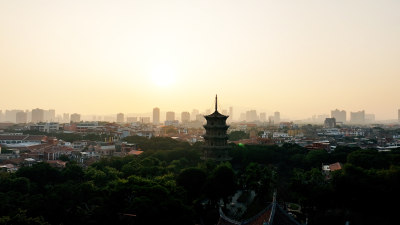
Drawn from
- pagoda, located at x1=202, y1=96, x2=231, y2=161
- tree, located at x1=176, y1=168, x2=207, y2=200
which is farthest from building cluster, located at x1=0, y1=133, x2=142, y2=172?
tree, located at x1=176, y1=168, x2=207, y2=200

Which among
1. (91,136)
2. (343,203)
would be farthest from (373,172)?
(91,136)

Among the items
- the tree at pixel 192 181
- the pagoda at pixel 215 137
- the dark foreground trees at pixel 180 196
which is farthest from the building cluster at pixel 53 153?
the tree at pixel 192 181

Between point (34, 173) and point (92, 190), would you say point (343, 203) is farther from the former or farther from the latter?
point (34, 173)

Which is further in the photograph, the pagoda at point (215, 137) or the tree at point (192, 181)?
the pagoda at point (215, 137)

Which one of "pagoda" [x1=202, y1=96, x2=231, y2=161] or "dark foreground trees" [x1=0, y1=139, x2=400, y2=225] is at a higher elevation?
"pagoda" [x1=202, y1=96, x2=231, y2=161]

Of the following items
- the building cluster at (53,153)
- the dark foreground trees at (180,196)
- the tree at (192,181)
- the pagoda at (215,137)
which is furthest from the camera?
the building cluster at (53,153)

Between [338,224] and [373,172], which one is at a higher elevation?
[373,172]

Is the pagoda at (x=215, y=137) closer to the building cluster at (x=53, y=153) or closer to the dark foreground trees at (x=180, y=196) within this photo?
the dark foreground trees at (x=180, y=196)

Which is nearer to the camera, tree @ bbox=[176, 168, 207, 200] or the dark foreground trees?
the dark foreground trees

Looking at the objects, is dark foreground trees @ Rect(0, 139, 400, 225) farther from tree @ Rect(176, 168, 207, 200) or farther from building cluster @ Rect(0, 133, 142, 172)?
building cluster @ Rect(0, 133, 142, 172)
